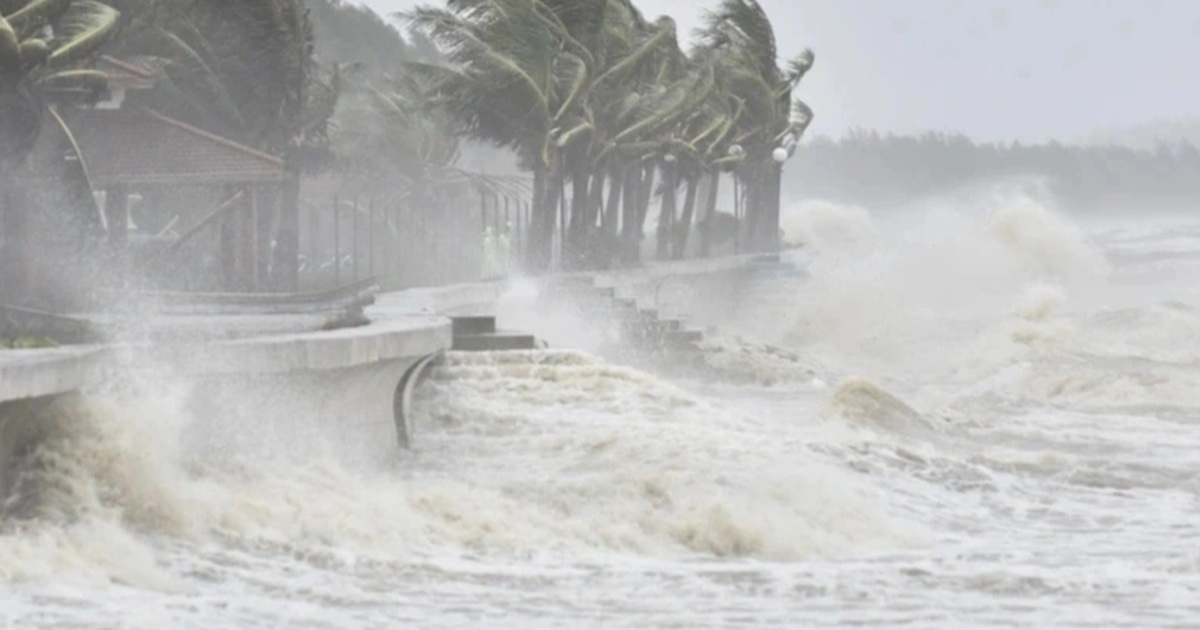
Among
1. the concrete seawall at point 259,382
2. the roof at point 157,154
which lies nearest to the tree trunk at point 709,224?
the roof at point 157,154

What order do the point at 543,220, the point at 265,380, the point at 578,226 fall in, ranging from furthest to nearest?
the point at 578,226, the point at 543,220, the point at 265,380

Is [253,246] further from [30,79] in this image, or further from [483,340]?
[483,340]

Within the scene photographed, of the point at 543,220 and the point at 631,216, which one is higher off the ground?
the point at 631,216

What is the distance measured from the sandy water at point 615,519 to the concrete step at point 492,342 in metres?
0.65

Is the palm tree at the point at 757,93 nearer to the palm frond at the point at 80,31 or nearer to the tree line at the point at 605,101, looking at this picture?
the tree line at the point at 605,101

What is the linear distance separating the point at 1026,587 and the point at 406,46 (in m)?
94.6

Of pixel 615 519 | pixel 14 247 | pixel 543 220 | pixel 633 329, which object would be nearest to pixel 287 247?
pixel 633 329

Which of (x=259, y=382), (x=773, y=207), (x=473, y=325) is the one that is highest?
(x=773, y=207)

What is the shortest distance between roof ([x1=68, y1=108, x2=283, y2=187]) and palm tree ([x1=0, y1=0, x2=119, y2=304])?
4.79 metres

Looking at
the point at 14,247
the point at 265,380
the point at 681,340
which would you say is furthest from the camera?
the point at 681,340

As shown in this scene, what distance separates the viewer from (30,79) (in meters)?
26.4

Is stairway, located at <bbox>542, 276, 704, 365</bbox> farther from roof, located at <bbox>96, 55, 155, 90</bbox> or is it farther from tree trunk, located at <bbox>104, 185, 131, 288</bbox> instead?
roof, located at <bbox>96, 55, 155, 90</bbox>

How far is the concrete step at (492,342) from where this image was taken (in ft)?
79.8

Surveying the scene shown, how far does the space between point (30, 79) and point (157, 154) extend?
416 inches
